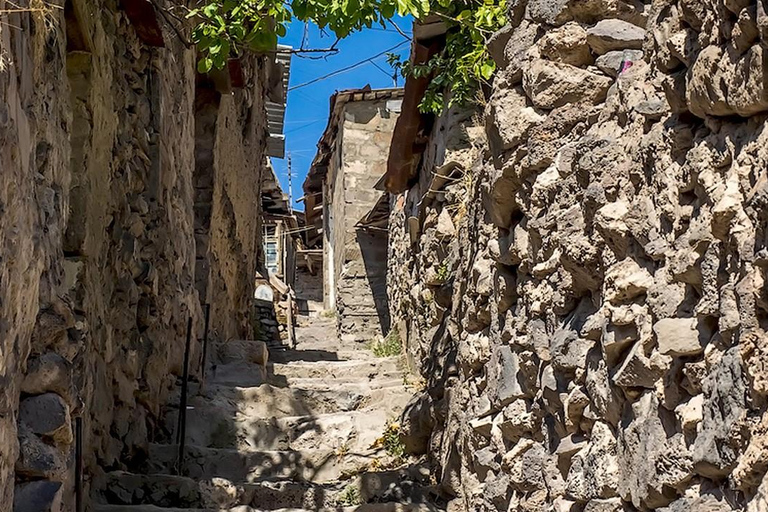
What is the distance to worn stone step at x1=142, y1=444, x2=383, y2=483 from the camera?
4555 millimetres

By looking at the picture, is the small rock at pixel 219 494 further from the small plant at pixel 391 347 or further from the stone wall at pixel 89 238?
the small plant at pixel 391 347

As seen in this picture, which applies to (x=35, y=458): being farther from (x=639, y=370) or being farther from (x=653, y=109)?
(x=653, y=109)

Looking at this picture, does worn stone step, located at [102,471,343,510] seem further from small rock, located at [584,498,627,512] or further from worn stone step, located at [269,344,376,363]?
worn stone step, located at [269,344,376,363]

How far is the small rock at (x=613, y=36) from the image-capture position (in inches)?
106

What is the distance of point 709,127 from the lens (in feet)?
6.01

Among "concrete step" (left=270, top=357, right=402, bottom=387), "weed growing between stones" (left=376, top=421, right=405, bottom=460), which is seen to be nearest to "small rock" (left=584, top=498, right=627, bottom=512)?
"weed growing between stones" (left=376, top=421, right=405, bottom=460)

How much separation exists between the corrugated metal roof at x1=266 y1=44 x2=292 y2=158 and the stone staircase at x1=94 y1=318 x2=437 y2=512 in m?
4.83

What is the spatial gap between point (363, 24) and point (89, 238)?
144cm

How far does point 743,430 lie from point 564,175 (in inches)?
50.4

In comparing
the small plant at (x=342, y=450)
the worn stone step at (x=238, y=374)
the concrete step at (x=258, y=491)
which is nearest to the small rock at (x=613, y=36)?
the concrete step at (x=258, y=491)

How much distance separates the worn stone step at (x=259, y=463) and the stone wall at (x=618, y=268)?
0.89 metres

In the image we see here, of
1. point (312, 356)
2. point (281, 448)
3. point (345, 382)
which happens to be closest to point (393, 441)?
point (281, 448)

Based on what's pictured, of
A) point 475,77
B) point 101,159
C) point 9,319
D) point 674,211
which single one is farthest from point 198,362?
point 674,211

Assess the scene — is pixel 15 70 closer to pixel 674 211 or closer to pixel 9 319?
pixel 9 319
